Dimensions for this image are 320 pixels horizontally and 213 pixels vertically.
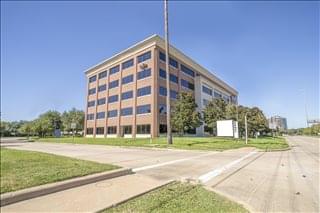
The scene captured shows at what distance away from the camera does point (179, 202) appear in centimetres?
529

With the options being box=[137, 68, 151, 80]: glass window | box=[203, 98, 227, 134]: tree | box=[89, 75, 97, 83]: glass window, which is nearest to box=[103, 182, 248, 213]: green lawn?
box=[137, 68, 151, 80]: glass window

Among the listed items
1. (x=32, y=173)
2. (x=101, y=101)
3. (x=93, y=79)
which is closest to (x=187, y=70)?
(x=101, y=101)

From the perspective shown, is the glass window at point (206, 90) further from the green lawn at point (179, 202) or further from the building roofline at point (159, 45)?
Result: the green lawn at point (179, 202)

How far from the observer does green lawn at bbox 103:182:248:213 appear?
4.82 meters

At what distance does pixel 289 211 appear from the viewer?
16.9ft

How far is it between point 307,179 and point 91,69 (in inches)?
2208

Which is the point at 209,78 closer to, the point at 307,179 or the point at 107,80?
the point at 107,80

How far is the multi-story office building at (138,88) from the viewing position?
41.6 meters

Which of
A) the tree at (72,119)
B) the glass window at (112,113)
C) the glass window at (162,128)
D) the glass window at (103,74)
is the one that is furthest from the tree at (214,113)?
the tree at (72,119)

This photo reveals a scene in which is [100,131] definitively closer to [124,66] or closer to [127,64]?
[124,66]

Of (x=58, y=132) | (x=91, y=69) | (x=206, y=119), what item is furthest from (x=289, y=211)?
(x=58, y=132)

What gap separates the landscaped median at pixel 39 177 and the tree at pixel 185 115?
31127 millimetres

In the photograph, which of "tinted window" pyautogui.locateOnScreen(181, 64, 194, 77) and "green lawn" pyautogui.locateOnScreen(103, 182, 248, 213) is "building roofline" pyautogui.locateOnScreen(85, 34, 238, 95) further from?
"green lawn" pyautogui.locateOnScreen(103, 182, 248, 213)

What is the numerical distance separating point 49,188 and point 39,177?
739 millimetres
